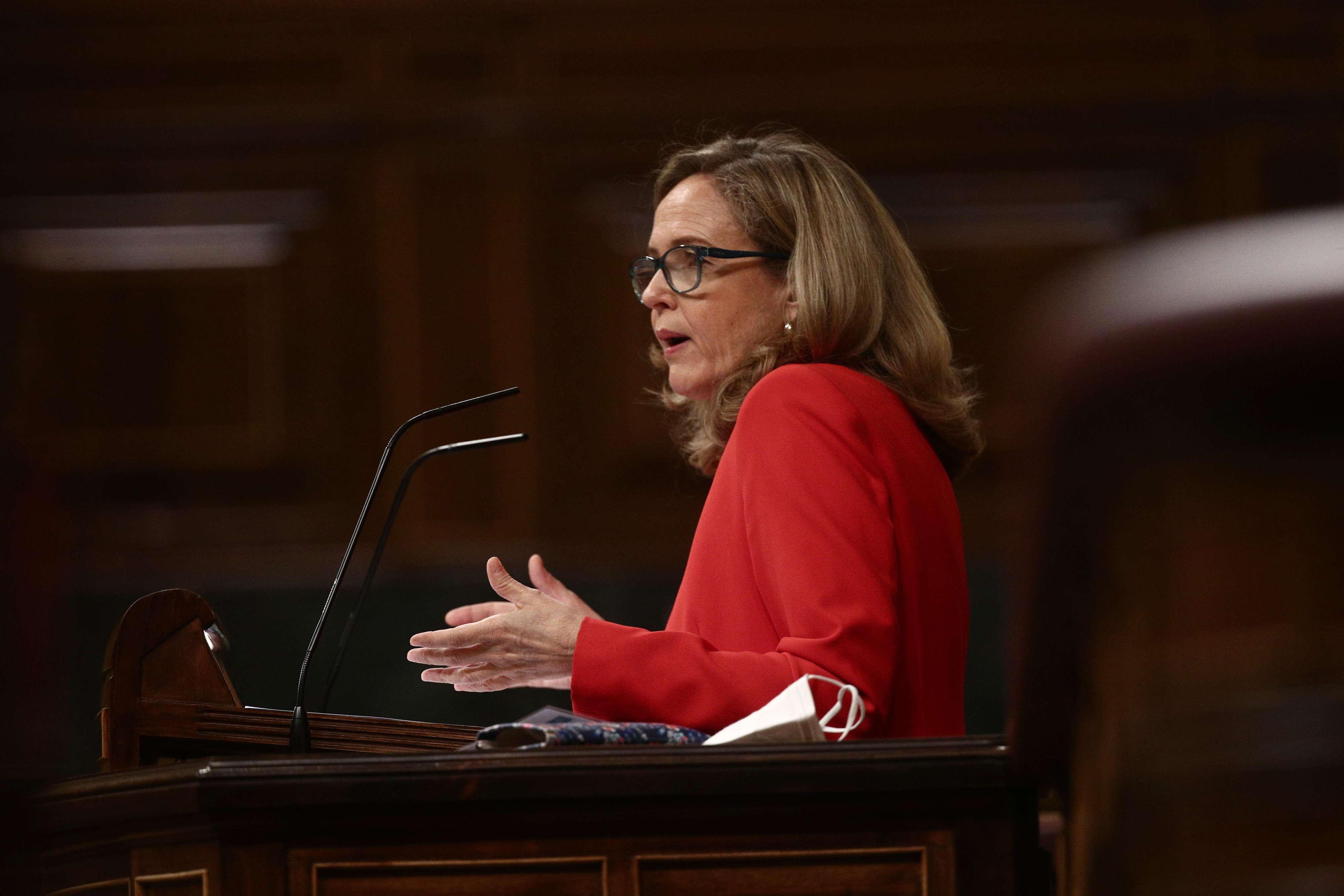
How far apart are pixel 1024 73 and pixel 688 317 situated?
8.22ft

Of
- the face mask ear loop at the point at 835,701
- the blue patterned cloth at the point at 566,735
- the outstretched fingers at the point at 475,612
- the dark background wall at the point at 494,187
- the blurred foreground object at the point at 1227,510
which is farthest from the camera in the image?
the dark background wall at the point at 494,187

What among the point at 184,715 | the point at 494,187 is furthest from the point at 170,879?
the point at 494,187

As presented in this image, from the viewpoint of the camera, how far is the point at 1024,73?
3.75 meters

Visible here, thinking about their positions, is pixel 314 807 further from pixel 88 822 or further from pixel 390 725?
pixel 390 725

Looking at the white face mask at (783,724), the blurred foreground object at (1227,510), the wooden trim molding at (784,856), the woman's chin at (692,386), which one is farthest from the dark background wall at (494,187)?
the blurred foreground object at (1227,510)

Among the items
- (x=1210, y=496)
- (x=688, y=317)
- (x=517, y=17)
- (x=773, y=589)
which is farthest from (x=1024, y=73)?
(x=1210, y=496)

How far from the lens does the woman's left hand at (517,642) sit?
1183 mm

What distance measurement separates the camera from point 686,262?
5.29ft

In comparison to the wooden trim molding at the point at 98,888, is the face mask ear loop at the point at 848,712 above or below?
above

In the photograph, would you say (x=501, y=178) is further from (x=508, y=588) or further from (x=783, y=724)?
(x=783, y=724)

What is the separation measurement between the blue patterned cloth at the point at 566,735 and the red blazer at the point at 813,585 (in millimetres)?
131

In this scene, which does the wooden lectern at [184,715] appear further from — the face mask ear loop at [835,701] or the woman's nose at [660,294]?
the woman's nose at [660,294]

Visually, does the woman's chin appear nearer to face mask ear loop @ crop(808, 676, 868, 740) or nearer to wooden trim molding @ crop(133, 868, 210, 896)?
face mask ear loop @ crop(808, 676, 868, 740)

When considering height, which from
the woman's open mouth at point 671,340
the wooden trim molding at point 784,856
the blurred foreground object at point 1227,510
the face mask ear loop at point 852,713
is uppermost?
the woman's open mouth at point 671,340
